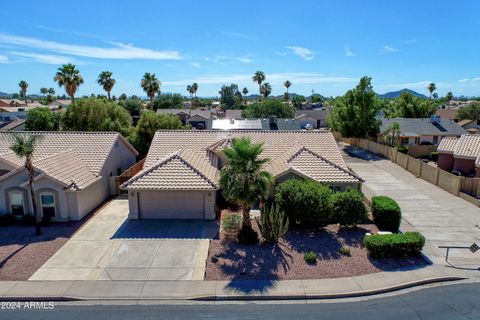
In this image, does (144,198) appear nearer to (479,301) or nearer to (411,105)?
(479,301)

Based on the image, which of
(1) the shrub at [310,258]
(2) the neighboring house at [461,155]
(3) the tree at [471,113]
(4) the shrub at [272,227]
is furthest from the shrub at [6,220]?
(3) the tree at [471,113]

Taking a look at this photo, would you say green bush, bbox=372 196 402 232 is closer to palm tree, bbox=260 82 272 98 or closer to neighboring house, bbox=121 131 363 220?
neighboring house, bbox=121 131 363 220

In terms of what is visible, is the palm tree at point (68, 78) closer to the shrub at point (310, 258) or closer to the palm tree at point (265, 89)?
the shrub at point (310, 258)

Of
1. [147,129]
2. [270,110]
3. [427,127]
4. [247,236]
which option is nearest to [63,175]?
[247,236]

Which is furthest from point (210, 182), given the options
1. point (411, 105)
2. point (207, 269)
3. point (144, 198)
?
point (411, 105)

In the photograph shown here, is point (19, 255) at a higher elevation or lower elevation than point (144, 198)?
lower

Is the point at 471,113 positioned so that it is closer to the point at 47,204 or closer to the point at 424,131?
the point at 424,131
